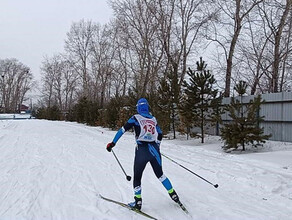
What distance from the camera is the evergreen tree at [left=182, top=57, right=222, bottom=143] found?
1420cm

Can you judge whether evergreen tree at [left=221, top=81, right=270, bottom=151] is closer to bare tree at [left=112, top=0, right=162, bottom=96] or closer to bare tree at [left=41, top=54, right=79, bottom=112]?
bare tree at [left=112, top=0, right=162, bottom=96]

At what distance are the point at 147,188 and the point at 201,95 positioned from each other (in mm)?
8778

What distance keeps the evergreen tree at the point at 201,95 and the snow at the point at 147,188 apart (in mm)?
4183

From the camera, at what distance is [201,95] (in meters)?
14.5

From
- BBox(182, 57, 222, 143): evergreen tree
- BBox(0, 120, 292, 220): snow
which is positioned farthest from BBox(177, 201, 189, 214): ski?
BBox(182, 57, 222, 143): evergreen tree

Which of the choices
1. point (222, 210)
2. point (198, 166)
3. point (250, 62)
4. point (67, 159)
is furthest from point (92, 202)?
point (250, 62)

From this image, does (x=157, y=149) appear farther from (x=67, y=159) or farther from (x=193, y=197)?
(x=67, y=159)

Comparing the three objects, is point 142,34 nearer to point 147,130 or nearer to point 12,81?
point 147,130

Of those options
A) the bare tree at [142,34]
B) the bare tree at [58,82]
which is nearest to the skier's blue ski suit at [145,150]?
the bare tree at [142,34]

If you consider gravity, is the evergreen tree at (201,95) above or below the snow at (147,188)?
above

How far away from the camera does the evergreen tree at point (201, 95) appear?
14203 millimetres

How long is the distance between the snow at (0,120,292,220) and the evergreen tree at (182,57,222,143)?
13.7ft

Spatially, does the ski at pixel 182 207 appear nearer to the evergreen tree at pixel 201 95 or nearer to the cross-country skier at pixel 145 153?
the cross-country skier at pixel 145 153

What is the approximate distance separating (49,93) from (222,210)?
75.5 metres
